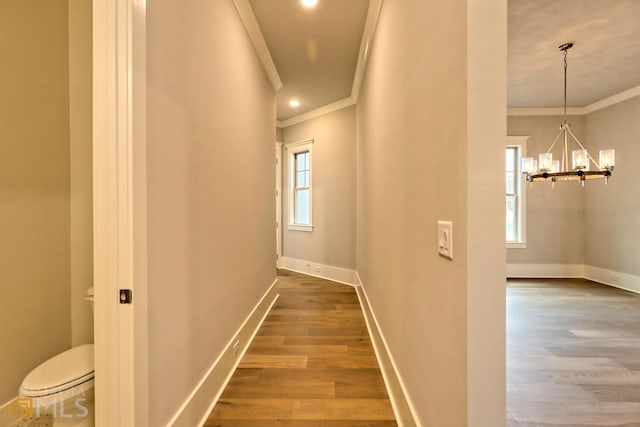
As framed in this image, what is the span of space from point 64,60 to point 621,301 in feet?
21.6

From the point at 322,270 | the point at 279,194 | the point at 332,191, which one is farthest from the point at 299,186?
the point at 322,270

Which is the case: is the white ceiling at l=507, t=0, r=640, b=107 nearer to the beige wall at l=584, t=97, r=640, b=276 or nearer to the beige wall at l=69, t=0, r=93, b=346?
the beige wall at l=584, t=97, r=640, b=276

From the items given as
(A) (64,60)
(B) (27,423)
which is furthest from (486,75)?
(B) (27,423)

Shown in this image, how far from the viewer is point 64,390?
122 cm

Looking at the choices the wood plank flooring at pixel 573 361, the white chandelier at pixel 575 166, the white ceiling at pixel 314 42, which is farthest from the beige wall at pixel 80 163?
the white chandelier at pixel 575 166

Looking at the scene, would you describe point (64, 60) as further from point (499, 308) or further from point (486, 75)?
point (499, 308)

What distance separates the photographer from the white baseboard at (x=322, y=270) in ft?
14.8

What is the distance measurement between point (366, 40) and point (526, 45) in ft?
6.04

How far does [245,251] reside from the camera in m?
2.54

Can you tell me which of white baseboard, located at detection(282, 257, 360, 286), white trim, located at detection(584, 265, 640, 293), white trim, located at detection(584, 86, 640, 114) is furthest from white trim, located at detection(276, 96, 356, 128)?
white trim, located at detection(584, 265, 640, 293)

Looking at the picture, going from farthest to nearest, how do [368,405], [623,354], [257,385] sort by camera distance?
[623,354] < [257,385] < [368,405]

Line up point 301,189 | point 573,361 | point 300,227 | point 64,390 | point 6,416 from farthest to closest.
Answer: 1. point 301,189
2. point 300,227
3. point 573,361
4. point 6,416
5. point 64,390

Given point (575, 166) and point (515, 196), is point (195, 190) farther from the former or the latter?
point (515, 196)

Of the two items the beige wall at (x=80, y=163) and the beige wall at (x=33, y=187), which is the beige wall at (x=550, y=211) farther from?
the beige wall at (x=33, y=187)
